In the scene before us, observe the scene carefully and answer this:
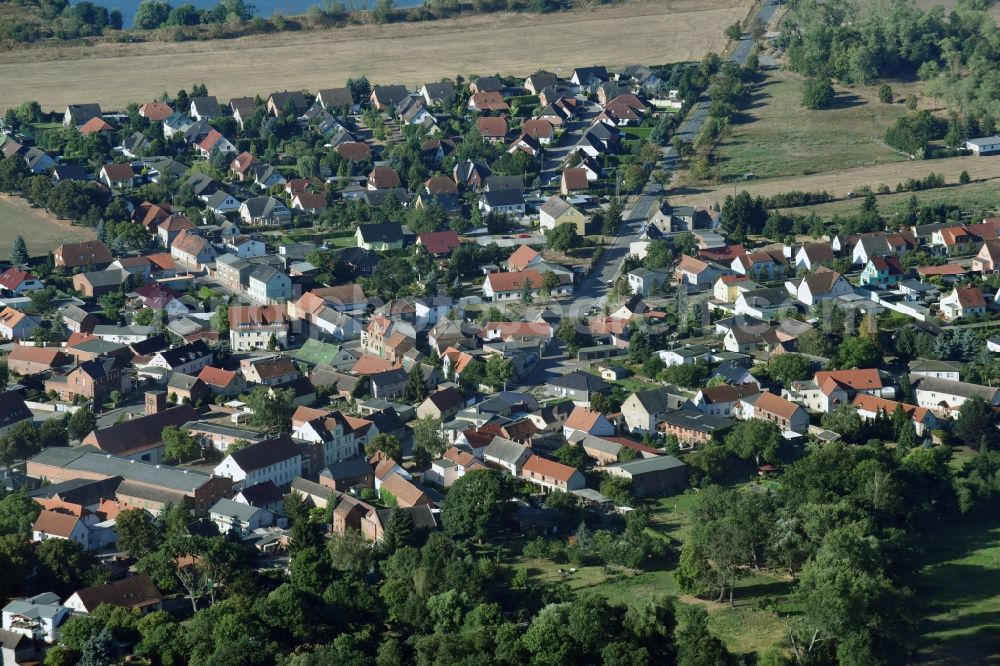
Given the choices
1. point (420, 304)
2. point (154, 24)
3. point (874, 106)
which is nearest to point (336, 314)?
point (420, 304)

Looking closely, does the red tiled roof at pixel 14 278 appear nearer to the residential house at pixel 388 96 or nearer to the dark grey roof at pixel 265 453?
the dark grey roof at pixel 265 453

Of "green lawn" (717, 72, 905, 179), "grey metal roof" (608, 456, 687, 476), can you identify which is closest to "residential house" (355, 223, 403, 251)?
"green lawn" (717, 72, 905, 179)

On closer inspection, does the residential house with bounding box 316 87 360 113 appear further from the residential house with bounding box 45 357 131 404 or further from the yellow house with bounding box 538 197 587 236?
the residential house with bounding box 45 357 131 404

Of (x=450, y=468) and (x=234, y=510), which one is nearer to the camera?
(x=234, y=510)

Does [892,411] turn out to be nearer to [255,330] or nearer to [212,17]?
[255,330]

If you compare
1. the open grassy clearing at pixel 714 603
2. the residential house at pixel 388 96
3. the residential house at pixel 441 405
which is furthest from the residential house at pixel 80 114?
the open grassy clearing at pixel 714 603

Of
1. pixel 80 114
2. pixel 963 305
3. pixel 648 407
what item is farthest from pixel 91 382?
pixel 80 114

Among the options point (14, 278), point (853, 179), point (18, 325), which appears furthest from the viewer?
point (853, 179)
